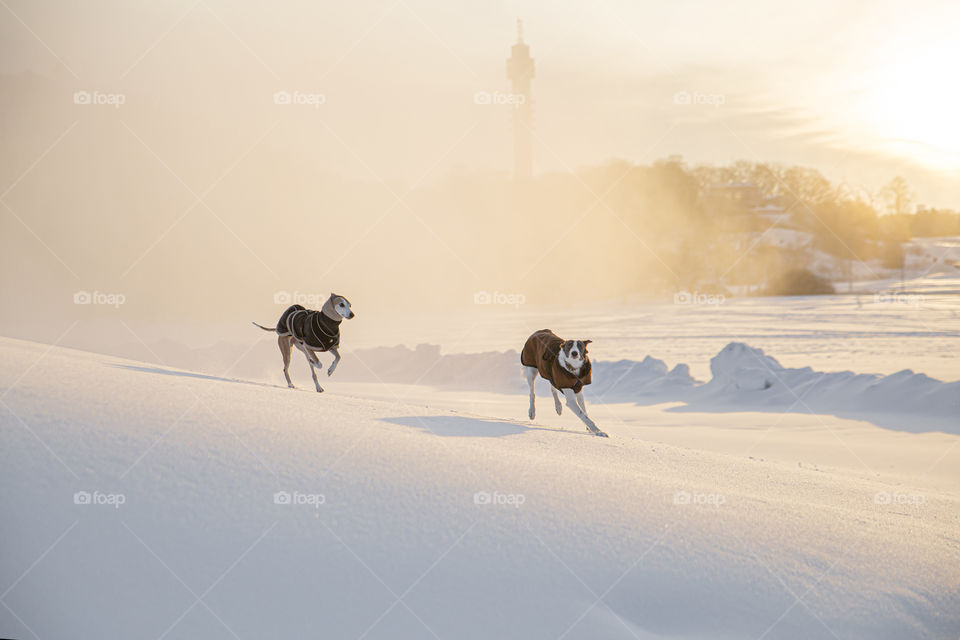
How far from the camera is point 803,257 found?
59250 millimetres

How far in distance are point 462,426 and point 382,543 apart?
7.59 feet

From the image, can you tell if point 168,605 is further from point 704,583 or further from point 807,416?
point 807,416

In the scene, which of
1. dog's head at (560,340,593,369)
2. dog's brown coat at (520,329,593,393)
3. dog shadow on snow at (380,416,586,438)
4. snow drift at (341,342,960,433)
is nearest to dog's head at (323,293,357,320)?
dog shadow on snow at (380,416,586,438)

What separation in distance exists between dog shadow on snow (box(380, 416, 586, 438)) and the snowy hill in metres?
0.75

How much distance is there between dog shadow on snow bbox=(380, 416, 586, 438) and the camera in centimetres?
459

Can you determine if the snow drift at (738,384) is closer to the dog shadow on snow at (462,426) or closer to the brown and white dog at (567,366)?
the brown and white dog at (567,366)

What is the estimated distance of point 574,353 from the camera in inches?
220

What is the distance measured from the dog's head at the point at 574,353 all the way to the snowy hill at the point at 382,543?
1870mm

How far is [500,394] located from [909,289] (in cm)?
4044

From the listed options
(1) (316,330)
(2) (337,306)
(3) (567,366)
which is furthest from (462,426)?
(1) (316,330)

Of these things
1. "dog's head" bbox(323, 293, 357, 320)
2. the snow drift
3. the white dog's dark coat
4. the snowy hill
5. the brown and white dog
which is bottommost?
the snow drift

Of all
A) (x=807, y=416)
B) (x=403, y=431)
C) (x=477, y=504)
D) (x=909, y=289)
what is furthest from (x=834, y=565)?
(x=909, y=289)

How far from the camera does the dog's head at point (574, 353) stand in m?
5.60

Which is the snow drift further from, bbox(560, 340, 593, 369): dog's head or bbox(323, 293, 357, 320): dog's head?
bbox(323, 293, 357, 320): dog's head
